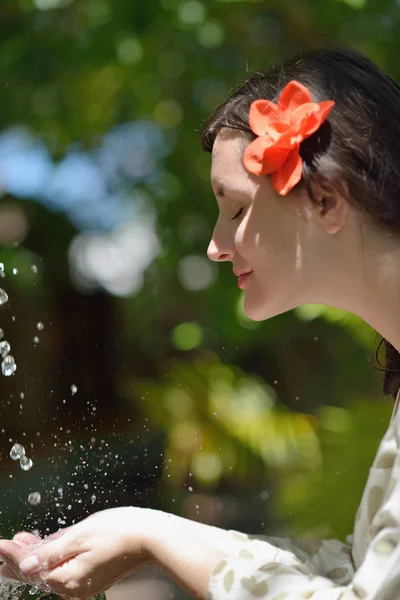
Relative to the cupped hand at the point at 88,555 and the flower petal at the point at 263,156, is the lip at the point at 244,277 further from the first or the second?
the cupped hand at the point at 88,555

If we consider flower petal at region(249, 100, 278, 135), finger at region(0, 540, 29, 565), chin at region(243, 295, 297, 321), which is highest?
flower petal at region(249, 100, 278, 135)

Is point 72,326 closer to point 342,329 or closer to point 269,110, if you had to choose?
point 342,329

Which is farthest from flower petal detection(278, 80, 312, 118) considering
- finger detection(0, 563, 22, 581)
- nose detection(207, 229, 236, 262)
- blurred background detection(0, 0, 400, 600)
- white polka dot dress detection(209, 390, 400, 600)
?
blurred background detection(0, 0, 400, 600)

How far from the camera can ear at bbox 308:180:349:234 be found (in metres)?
0.86

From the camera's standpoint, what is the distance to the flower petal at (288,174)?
34.0 inches

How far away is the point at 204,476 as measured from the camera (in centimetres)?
217

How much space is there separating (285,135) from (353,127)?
66 mm

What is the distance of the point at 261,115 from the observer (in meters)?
0.91

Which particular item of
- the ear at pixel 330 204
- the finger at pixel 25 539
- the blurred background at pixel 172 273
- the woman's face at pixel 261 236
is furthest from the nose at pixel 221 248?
the blurred background at pixel 172 273

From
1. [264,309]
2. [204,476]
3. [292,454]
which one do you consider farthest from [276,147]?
[204,476]

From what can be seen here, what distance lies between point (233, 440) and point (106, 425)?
512 millimetres

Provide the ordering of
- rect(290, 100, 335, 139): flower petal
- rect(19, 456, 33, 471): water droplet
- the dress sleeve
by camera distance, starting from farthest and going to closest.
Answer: rect(19, 456, 33, 471): water droplet → rect(290, 100, 335, 139): flower petal → the dress sleeve

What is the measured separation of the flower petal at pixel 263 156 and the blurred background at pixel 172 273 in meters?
1.19

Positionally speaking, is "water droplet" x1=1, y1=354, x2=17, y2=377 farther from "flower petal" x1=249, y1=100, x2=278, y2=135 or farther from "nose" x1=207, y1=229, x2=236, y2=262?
"flower petal" x1=249, y1=100, x2=278, y2=135
